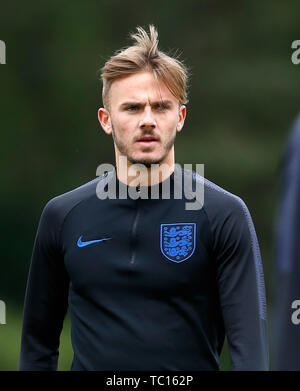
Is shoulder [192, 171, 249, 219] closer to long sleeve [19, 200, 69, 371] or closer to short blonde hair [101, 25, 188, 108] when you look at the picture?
short blonde hair [101, 25, 188, 108]

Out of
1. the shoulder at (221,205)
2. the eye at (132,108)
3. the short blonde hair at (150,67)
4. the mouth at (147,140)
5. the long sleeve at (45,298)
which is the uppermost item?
the short blonde hair at (150,67)

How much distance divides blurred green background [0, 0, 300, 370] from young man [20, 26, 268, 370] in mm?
10779

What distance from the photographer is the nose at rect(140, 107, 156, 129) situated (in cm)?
412

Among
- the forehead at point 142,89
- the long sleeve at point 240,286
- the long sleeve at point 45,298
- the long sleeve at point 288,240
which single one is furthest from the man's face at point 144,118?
the long sleeve at point 288,240

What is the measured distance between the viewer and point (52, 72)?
648 inches

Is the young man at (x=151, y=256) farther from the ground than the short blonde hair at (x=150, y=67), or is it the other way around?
the short blonde hair at (x=150, y=67)

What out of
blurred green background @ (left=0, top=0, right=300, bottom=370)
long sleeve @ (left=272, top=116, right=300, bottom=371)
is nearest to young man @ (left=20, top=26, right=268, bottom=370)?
long sleeve @ (left=272, top=116, right=300, bottom=371)

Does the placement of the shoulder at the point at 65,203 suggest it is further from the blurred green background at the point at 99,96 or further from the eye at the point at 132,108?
the blurred green background at the point at 99,96

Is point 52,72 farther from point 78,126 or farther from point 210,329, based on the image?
point 210,329

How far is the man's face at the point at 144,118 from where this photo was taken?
4.13 metres

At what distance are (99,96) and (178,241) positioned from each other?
40.3ft

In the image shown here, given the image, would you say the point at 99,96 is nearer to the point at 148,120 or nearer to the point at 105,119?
the point at 105,119

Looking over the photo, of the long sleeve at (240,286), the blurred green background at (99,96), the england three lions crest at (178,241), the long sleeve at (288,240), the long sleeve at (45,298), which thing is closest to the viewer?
the long sleeve at (288,240)
